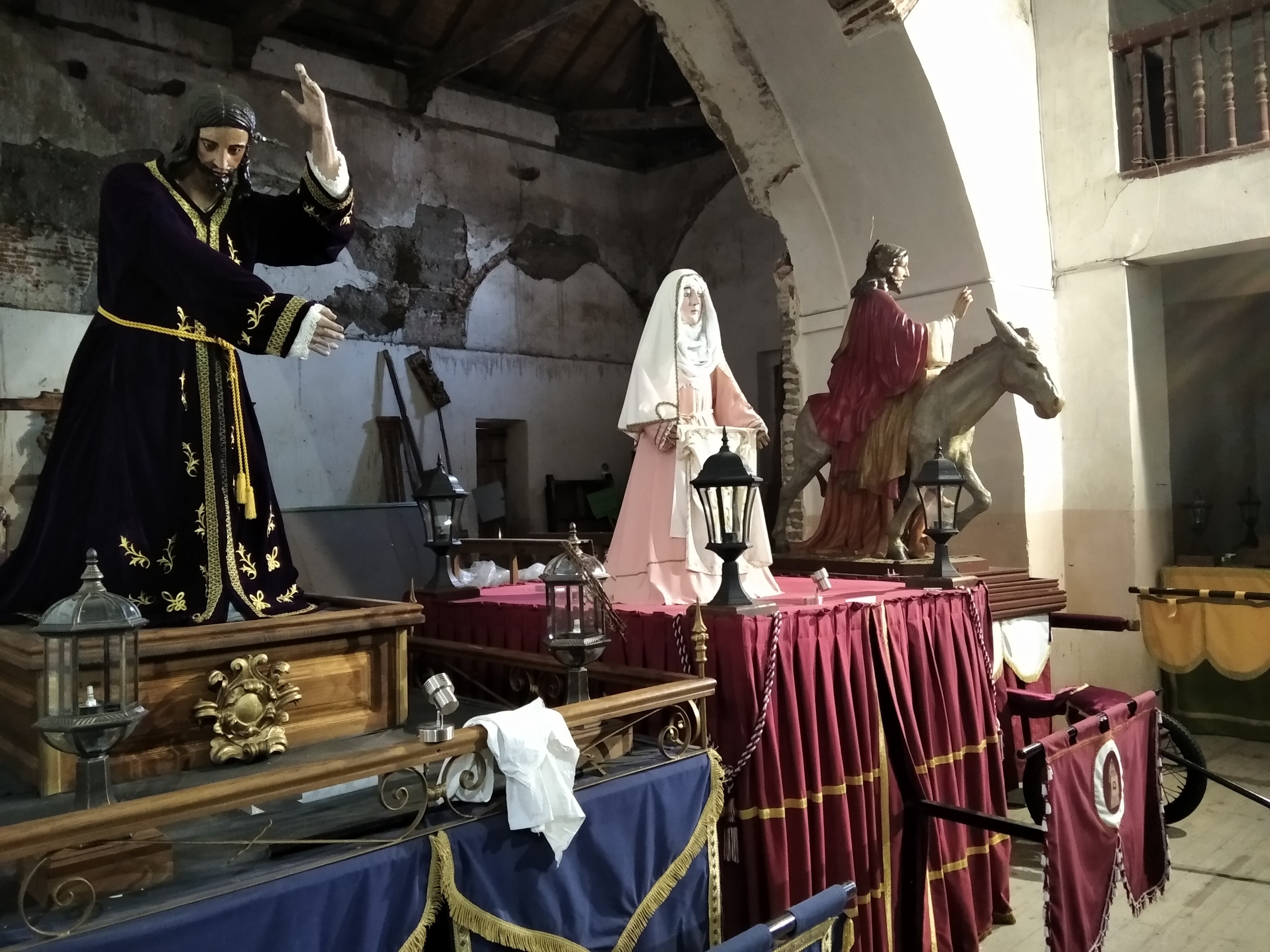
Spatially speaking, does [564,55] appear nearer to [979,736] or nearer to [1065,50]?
[1065,50]

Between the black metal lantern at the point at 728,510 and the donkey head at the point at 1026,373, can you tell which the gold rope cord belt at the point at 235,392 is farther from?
the donkey head at the point at 1026,373

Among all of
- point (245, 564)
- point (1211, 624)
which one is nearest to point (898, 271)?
point (1211, 624)

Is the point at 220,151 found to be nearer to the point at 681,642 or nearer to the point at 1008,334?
the point at 681,642

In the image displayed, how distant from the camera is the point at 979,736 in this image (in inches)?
157

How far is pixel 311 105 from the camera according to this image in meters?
2.72

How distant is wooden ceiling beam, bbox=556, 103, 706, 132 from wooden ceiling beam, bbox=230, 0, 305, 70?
3.46 metres

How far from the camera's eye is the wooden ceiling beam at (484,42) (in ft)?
28.9

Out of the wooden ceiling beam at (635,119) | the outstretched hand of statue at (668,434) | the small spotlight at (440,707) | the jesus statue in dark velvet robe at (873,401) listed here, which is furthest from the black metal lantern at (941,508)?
the wooden ceiling beam at (635,119)

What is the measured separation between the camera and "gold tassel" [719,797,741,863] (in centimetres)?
304

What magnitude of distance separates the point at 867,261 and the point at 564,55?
6610 mm

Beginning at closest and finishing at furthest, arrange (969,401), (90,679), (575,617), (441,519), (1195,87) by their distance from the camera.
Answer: (90,679) → (575,617) → (441,519) → (969,401) → (1195,87)

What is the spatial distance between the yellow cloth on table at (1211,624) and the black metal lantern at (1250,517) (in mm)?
767

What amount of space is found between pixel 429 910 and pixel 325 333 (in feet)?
4.82

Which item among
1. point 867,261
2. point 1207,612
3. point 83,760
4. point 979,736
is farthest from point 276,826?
point 1207,612
